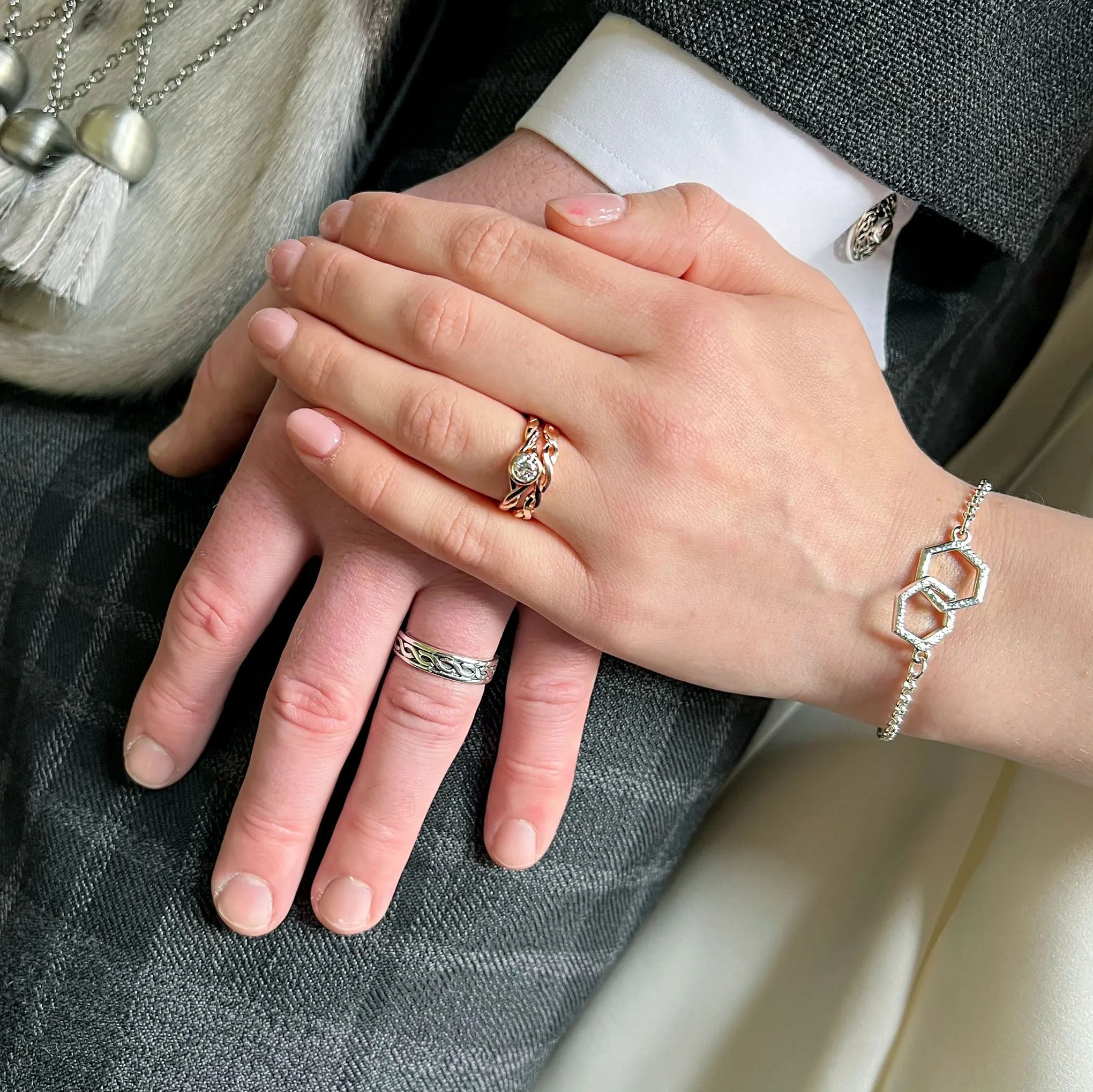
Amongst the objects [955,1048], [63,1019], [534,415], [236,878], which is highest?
[534,415]

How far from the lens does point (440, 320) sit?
1.82 feet

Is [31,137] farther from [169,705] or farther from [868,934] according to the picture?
[868,934]

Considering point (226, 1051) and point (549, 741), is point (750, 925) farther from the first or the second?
point (226, 1051)

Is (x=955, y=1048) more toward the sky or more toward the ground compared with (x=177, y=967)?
more toward the sky

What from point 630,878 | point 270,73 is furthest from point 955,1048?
point 270,73

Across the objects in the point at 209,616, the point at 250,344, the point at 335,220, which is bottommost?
the point at 209,616

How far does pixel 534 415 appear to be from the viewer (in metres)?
A: 0.56

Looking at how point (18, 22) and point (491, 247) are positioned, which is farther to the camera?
point (18, 22)

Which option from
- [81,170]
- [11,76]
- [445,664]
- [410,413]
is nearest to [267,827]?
[445,664]

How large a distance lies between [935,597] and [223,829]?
487mm

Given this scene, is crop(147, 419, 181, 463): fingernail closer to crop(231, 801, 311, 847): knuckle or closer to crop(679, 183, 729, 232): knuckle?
crop(231, 801, 311, 847): knuckle

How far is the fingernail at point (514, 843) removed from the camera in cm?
61

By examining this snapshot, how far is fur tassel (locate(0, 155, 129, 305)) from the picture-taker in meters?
0.68

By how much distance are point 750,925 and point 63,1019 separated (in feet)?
1.56
